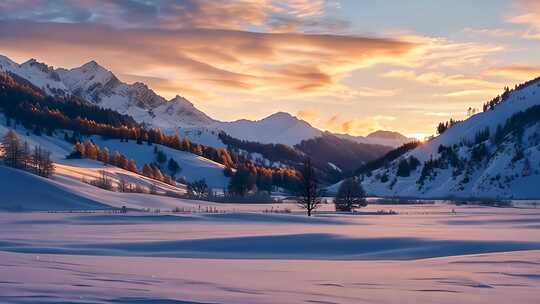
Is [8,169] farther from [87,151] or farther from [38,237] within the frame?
[87,151]

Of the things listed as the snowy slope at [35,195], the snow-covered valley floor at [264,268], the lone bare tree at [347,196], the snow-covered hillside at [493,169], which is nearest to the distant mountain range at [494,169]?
the snow-covered hillside at [493,169]

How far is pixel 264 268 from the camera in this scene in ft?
72.6

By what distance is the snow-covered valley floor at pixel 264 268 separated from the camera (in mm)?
14930

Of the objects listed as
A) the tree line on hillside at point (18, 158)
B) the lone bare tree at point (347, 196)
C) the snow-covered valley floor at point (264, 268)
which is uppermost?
the tree line on hillside at point (18, 158)

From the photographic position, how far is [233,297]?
47.7 ft

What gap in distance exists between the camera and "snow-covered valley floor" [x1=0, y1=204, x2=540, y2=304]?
14.9 meters

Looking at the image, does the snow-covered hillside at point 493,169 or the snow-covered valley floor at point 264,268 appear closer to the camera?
the snow-covered valley floor at point 264,268

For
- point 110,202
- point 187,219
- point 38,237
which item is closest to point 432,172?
point 110,202

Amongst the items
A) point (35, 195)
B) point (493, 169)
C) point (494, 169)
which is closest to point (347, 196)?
point (35, 195)

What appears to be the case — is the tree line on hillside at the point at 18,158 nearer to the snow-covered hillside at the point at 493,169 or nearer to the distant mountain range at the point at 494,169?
the distant mountain range at the point at 494,169

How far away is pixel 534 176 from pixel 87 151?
358 ft

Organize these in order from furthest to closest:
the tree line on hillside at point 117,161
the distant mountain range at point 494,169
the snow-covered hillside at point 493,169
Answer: the tree line on hillside at point 117,161, the snow-covered hillside at point 493,169, the distant mountain range at point 494,169

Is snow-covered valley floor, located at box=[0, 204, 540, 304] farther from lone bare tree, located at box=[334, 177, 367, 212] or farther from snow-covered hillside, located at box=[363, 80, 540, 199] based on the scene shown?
snow-covered hillside, located at box=[363, 80, 540, 199]

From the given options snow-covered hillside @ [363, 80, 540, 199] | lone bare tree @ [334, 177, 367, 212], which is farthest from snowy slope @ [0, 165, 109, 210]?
snow-covered hillside @ [363, 80, 540, 199]
